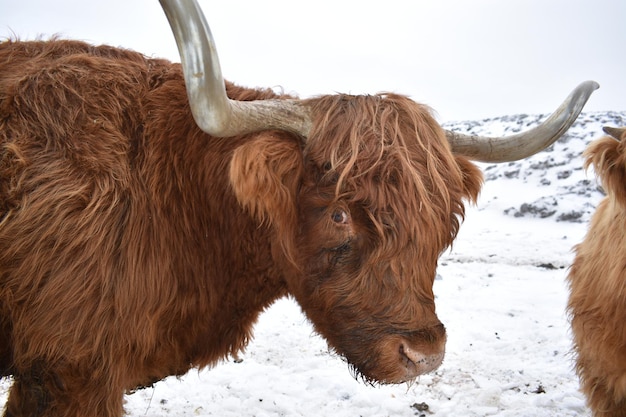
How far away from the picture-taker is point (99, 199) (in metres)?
2.35

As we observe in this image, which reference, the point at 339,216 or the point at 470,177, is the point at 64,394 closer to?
the point at 339,216

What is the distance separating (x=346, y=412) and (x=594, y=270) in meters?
2.14

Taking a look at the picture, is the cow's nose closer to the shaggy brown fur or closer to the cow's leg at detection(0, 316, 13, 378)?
the shaggy brown fur

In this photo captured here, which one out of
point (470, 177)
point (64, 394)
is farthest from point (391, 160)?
point (64, 394)

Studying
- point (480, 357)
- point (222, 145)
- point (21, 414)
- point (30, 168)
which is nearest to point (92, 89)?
point (30, 168)

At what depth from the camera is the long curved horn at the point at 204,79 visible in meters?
2.02

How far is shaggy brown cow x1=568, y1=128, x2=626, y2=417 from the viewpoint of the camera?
3.16 m

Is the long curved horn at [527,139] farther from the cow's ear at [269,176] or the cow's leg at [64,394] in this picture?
the cow's leg at [64,394]

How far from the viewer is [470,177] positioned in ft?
9.64

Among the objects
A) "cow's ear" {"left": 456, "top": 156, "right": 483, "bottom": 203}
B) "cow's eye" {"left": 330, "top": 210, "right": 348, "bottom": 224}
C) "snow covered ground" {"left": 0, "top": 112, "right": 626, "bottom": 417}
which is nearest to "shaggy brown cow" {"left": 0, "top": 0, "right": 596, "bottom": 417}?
"cow's eye" {"left": 330, "top": 210, "right": 348, "bottom": 224}

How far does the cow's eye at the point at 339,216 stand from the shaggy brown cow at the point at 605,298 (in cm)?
191

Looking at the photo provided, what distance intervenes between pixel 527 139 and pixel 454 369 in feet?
8.76

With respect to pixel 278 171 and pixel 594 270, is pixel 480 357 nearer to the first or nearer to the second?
pixel 594 270

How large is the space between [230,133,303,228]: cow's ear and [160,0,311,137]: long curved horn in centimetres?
11
